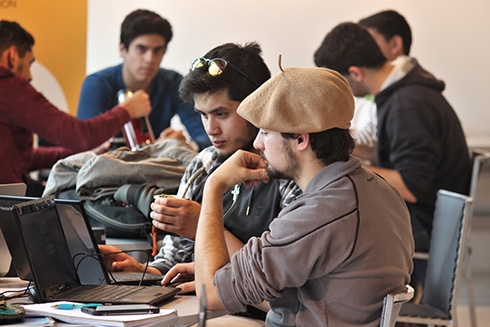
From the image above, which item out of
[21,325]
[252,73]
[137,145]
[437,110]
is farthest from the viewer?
[437,110]

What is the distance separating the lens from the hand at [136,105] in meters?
3.79

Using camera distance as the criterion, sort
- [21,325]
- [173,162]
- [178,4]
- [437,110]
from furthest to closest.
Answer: [178,4], [437,110], [173,162], [21,325]

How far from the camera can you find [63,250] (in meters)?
2.03

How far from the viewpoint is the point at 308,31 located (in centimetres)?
621

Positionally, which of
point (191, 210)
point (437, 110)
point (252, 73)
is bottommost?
point (437, 110)

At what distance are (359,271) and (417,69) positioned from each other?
2537 mm

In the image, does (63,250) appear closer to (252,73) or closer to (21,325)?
(21,325)

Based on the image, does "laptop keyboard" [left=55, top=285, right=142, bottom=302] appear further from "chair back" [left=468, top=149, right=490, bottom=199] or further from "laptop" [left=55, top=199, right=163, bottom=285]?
"chair back" [left=468, top=149, right=490, bottom=199]

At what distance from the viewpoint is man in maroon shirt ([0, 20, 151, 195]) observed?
350cm

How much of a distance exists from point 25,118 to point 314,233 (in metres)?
2.12

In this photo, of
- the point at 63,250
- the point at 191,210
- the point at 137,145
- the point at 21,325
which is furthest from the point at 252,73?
the point at 137,145

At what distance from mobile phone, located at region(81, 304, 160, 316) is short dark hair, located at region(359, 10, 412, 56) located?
3.44 metres

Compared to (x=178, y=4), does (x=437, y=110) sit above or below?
below

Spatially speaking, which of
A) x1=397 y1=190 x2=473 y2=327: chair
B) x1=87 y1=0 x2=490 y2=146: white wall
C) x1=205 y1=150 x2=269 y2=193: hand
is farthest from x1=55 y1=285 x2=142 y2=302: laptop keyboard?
x1=87 y1=0 x2=490 y2=146: white wall
